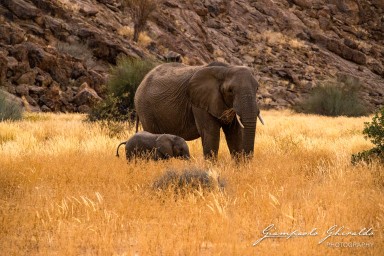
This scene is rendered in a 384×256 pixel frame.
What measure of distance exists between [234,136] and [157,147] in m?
1.32

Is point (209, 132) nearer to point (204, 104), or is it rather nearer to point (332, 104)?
point (204, 104)

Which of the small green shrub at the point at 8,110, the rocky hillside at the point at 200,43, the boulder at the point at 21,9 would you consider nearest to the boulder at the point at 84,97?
the rocky hillside at the point at 200,43

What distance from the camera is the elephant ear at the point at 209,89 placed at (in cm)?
755

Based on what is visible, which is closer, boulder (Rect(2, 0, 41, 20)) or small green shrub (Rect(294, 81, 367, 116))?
boulder (Rect(2, 0, 41, 20))

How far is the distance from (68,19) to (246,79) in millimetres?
20459

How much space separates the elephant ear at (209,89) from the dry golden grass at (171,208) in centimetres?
92

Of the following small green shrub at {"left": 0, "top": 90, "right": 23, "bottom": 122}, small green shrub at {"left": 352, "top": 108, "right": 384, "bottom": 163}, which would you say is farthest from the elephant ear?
small green shrub at {"left": 0, "top": 90, "right": 23, "bottom": 122}

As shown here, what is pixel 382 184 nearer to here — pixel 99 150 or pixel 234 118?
pixel 234 118

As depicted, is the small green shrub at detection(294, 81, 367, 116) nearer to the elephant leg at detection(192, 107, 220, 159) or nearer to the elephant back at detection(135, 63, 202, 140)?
the elephant back at detection(135, 63, 202, 140)

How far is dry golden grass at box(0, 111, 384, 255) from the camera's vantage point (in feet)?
12.3

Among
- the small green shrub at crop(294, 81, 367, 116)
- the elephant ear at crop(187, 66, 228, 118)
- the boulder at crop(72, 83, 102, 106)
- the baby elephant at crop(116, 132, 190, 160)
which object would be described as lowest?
the small green shrub at crop(294, 81, 367, 116)

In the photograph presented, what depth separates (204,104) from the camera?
25.5 ft

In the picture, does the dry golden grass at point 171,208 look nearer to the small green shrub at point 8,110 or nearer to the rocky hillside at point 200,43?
the small green shrub at point 8,110

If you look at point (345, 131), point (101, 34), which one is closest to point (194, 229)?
point (345, 131)
